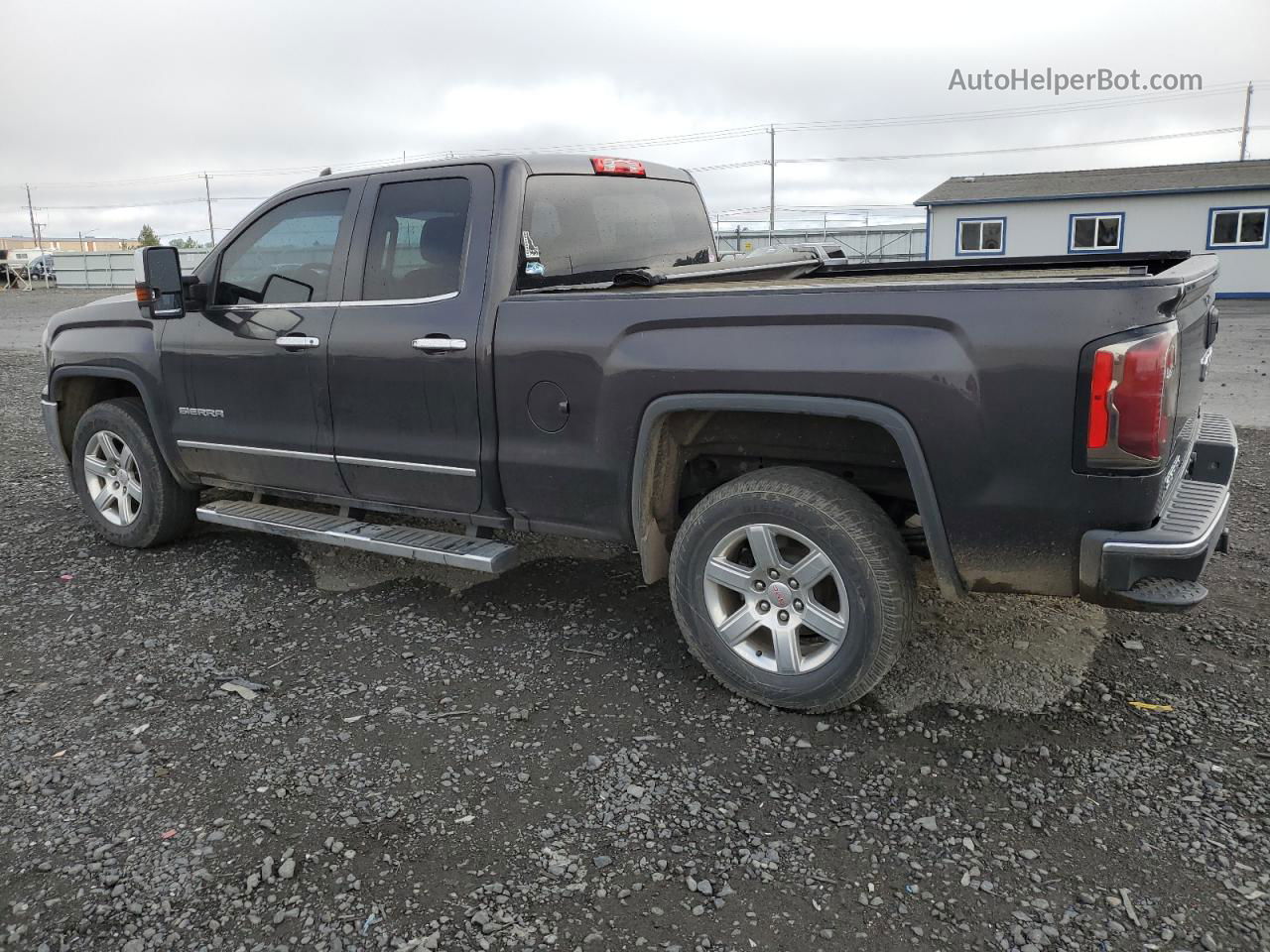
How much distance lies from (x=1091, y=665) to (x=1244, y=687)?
0.51 m

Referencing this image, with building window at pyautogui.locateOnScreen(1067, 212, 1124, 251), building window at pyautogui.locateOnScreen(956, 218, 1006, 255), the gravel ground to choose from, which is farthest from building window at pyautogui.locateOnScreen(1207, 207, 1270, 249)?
the gravel ground

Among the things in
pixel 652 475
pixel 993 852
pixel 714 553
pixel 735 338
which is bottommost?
pixel 993 852

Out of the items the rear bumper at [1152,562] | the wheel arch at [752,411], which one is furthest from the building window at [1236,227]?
the wheel arch at [752,411]

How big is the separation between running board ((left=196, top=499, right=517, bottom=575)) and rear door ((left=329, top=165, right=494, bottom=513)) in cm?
17

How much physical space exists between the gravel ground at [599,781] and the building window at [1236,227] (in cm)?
2507

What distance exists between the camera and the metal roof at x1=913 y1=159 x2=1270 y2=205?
25578 mm

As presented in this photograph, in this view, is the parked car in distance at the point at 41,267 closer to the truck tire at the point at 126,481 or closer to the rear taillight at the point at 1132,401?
the truck tire at the point at 126,481

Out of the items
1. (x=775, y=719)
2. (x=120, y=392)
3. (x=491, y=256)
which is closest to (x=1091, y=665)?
(x=775, y=719)

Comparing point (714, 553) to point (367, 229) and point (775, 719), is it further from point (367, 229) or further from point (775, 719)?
point (367, 229)

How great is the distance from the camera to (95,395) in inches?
234

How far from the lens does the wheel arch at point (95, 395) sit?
5320 millimetres

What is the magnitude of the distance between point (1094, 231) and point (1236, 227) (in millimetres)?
3333

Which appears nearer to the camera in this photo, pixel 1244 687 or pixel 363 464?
pixel 1244 687

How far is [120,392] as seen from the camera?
5.83m
